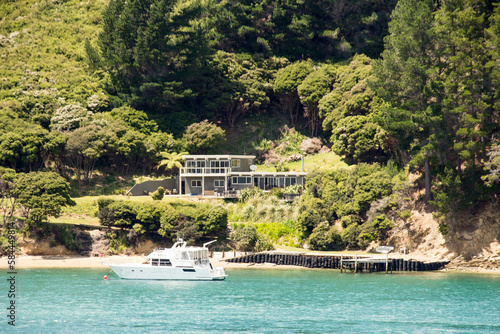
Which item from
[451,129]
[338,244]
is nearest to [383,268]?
[338,244]

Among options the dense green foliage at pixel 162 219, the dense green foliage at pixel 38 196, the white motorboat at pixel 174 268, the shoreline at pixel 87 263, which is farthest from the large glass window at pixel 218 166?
the white motorboat at pixel 174 268

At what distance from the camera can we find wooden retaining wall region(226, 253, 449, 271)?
230 ft

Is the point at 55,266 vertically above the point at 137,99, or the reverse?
the point at 137,99

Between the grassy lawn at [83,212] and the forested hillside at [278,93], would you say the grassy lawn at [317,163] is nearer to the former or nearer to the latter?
the forested hillside at [278,93]

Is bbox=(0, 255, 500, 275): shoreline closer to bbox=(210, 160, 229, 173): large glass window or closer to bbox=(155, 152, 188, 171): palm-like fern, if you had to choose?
bbox=(210, 160, 229, 173): large glass window

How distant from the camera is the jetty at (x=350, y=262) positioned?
70125 millimetres

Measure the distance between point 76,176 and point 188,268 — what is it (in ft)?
109

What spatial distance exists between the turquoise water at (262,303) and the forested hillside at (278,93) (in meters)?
12.1

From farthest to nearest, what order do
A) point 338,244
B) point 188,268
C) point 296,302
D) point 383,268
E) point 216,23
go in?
point 216,23, point 338,244, point 383,268, point 188,268, point 296,302

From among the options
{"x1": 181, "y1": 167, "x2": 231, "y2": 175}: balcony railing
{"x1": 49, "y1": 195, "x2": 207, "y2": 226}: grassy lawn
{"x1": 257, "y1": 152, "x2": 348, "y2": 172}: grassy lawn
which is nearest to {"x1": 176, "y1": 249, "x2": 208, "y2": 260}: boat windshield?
{"x1": 49, "y1": 195, "x2": 207, "y2": 226}: grassy lawn

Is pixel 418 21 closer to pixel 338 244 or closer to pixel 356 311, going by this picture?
pixel 338 244

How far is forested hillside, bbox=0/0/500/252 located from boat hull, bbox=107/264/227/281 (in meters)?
15.2

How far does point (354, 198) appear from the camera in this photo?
253ft

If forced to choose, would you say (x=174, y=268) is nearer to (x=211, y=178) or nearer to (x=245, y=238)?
(x=245, y=238)
